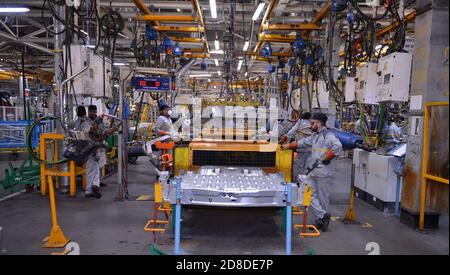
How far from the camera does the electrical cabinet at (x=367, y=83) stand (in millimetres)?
6223

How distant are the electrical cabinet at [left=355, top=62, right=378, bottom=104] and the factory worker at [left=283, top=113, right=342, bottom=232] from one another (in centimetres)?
167

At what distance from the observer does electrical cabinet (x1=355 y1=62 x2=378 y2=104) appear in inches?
245

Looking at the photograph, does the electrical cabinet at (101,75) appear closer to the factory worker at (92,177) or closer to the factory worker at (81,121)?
the factory worker at (81,121)

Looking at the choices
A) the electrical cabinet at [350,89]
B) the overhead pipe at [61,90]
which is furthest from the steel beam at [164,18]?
the electrical cabinet at [350,89]

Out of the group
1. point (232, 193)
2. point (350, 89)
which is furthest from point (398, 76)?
point (232, 193)

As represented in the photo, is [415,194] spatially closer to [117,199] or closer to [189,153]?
[189,153]

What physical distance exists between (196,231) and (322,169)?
6.79 feet

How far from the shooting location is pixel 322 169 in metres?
5.07

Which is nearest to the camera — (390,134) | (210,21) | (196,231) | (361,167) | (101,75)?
(196,231)

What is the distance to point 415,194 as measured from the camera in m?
5.12

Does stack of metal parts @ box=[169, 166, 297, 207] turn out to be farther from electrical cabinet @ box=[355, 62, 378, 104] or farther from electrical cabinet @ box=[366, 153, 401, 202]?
electrical cabinet @ box=[355, 62, 378, 104]

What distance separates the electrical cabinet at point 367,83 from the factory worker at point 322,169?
1670 mm

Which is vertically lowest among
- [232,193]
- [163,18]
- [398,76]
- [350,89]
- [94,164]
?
[94,164]

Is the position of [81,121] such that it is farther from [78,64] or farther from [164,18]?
[164,18]
